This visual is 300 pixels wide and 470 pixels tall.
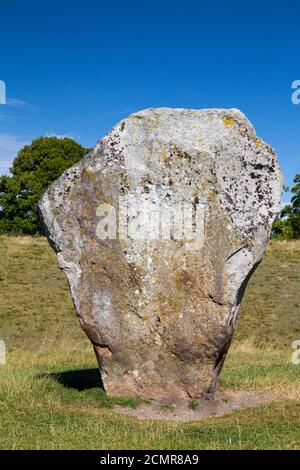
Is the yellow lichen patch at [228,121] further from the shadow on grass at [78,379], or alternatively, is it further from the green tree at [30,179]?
the green tree at [30,179]

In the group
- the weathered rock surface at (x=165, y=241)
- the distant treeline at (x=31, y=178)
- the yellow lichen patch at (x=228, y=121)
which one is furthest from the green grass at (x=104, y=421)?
the distant treeline at (x=31, y=178)

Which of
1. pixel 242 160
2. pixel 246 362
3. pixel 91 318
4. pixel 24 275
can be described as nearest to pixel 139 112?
pixel 242 160

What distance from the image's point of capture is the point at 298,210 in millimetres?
57938

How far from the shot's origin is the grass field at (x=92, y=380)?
740cm

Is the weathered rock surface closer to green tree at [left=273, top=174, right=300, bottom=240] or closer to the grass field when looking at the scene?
the grass field

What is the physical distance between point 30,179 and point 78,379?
127 feet

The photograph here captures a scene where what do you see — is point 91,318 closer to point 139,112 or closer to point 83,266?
point 83,266

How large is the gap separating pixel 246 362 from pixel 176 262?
215 inches

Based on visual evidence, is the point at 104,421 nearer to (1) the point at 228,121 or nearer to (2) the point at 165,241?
(2) the point at 165,241

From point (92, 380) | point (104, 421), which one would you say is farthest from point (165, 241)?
point (92, 380)

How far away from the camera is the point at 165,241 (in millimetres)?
9602

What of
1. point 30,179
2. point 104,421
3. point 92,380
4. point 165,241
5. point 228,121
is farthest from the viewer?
point 30,179

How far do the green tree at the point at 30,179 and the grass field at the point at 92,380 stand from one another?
2252 centimetres
